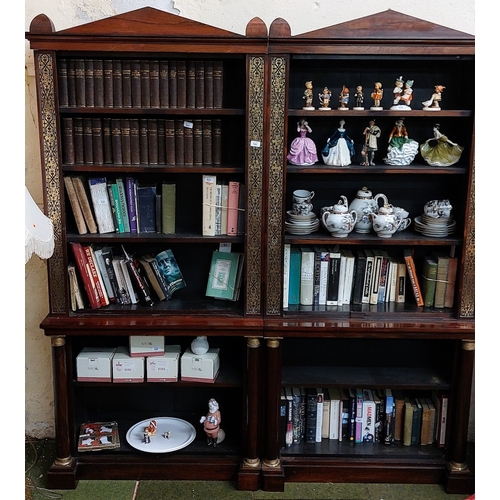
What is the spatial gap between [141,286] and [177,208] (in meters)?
0.41

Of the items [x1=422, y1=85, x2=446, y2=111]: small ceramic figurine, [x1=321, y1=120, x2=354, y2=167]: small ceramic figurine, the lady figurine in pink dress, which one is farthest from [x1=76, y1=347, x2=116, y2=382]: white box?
[x1=422, y1=85, x2=446, y2=111]: small ceramic figurine

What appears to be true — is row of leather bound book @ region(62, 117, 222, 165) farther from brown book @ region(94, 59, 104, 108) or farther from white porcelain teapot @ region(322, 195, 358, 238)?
white porcelain teapot @ region(322, 195, 358, 238)

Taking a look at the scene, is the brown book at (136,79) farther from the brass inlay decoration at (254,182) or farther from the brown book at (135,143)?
the brass inlay decoration at (254,182)

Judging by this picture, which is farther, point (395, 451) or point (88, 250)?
point (395, 451)

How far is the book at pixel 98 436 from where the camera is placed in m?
2.99

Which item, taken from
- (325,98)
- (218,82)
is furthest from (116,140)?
(325,98)

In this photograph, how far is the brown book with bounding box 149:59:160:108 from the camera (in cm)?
262

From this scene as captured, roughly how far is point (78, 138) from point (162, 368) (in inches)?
43.7

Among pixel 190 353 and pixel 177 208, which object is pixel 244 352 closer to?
pixel 190 353

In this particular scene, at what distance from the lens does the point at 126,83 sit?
2633 millimetres

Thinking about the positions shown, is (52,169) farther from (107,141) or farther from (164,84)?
(164,84)

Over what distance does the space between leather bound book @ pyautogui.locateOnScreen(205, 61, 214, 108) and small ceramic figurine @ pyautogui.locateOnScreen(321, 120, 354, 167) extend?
0.55 m

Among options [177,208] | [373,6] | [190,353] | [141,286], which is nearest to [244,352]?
[190,353]

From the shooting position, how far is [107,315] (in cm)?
283
